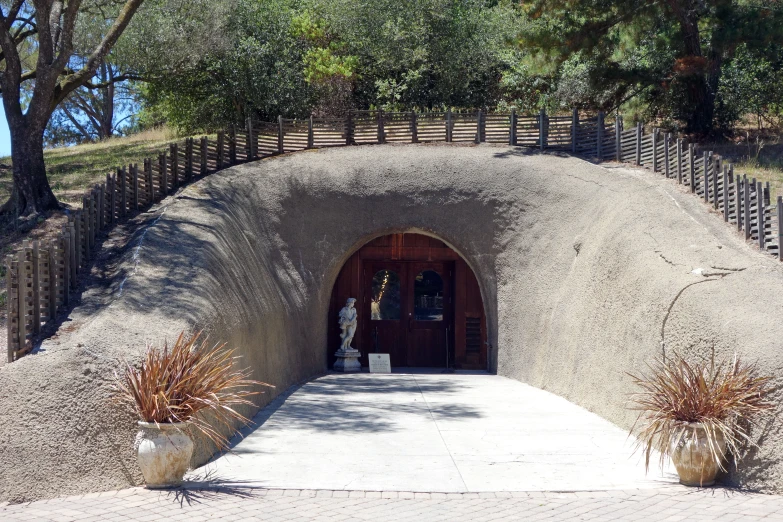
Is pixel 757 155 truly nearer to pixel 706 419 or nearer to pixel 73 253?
pixel 706 419

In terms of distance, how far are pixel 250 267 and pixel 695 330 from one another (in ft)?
24.4

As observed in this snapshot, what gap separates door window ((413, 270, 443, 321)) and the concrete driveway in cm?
579

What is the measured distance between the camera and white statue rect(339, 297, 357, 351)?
17953 millimetres

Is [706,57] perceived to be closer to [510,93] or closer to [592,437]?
[510,93]

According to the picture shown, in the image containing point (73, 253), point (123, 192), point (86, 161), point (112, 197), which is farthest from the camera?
point (86, 161)

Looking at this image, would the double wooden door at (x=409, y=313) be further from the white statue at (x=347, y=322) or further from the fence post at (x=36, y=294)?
the fence post at (x=36, y=294)

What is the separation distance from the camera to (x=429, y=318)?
19.7m

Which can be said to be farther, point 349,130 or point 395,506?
point 349,130

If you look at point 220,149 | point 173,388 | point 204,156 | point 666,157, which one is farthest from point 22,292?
point 666,157

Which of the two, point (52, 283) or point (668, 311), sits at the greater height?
point (52, 283)

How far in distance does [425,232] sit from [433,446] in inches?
330

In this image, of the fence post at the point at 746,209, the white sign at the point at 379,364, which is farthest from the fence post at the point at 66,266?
the fence post at the point at 746,209

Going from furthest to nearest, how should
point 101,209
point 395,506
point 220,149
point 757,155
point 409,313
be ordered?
point 409,313 → point 757,155 → point 220,149 → point 101,209 → point 395,506

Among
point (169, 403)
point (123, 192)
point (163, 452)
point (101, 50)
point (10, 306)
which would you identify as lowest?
point (163, 452)
